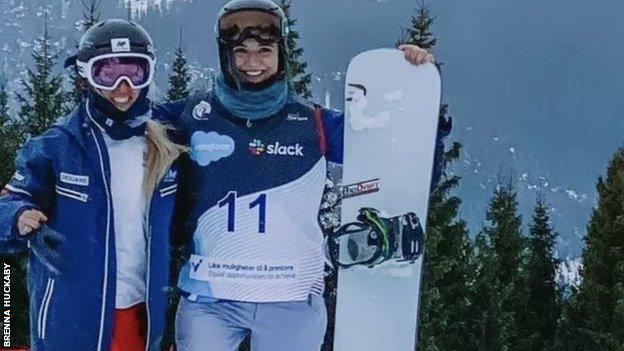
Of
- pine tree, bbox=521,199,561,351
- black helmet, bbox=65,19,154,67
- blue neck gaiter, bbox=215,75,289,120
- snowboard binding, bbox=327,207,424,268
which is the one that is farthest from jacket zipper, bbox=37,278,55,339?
pine tree, bbox=521,199,561,351

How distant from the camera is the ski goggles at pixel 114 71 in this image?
161 inches

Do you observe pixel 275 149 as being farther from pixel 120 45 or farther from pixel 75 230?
pixel 75 230

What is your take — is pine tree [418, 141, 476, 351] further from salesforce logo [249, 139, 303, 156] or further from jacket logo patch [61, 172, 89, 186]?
jacket logo patch [61, 172, 89, 186]

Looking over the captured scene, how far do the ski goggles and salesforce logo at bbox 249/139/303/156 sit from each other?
54cm

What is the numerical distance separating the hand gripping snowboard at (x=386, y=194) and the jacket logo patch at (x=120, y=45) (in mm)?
1139

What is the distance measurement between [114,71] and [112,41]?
13 centimetres

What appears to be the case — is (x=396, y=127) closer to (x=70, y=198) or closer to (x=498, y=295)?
(x=70, y=198)

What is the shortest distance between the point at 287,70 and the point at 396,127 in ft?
2.19

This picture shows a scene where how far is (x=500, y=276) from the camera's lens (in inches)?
870

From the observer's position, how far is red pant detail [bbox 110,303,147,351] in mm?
4195

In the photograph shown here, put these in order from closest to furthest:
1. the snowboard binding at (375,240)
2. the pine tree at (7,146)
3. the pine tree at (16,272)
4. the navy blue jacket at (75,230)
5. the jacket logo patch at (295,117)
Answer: the navy blue jacket at (75,230) < the jacket logo patch at (295,117) < the snowboard binding at (375,240) < the pine tree at (16,272) < the pine tree at (7,146)

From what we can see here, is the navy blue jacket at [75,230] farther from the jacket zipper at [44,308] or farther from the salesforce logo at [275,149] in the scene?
the salesforce logo at [275,149]

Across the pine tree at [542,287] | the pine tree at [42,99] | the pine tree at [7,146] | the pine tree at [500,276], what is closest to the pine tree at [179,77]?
the pine tree at [42,99]

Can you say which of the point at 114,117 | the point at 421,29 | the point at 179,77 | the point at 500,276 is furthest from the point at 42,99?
the point at 500,276
